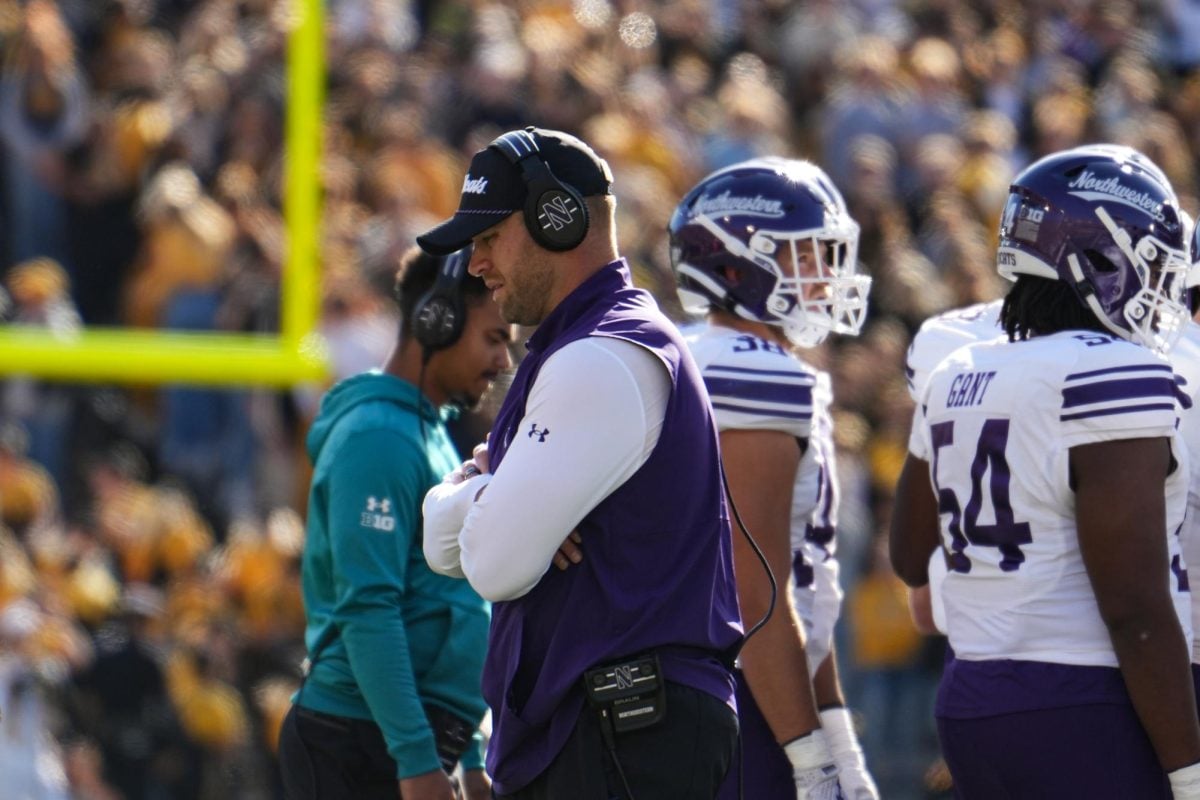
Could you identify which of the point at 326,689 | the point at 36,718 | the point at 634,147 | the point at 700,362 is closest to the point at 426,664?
the point at 326,689

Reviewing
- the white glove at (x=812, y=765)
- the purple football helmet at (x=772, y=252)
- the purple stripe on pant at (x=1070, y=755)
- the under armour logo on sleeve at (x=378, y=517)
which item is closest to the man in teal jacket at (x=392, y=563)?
the under armour logo on sleeve at (x=378, y=517)

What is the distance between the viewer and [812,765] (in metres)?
3.79

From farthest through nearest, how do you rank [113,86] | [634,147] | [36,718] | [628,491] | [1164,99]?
[1164,99] < [634,147] < [113,86] < [36,718] < [628,491]

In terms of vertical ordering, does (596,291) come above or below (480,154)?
below

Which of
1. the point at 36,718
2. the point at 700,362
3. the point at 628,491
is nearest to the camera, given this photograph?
the point at 628,491

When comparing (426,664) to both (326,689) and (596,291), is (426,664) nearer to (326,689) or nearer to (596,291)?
(326,689)

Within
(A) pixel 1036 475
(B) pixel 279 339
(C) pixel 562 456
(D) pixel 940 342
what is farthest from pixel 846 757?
(B) pixel 279 339

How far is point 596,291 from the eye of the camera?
10.5 feet

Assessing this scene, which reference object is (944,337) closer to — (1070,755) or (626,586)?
(1070,755)

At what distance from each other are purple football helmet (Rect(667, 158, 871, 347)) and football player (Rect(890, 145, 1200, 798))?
47 cm

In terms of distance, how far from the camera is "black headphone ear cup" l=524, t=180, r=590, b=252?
3.17 metres

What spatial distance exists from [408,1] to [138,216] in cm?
312

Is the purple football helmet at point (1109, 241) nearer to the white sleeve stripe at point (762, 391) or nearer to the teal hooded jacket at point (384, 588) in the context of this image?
the white sleeve stripe at point (762, 391)

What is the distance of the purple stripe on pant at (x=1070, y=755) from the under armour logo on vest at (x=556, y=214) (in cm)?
110
